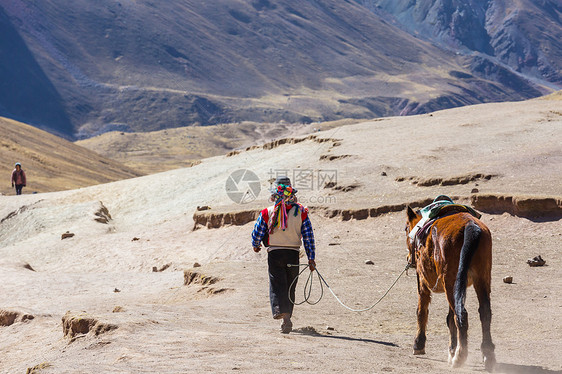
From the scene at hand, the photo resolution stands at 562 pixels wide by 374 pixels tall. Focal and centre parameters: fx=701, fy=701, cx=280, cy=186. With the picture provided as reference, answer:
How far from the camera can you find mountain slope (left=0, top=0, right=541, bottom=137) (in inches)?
5399

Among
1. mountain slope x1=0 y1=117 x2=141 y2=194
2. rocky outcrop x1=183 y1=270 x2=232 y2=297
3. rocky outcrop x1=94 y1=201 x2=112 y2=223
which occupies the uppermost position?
mountain slope x1=0 y1=117 x2=141 y2=194

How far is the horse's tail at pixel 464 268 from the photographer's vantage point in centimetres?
596

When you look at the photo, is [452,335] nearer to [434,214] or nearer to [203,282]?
[434,214]

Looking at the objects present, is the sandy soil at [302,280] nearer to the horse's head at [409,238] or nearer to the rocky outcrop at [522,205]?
the rocky outcrop at [522,205]

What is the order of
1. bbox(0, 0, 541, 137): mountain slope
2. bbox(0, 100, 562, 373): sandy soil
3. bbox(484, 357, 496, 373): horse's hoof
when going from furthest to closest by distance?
bbox(0, 0, 541, 137): mountain slope, bbox(0, 100, 562, 373): sandy soil, bbox(484, 357, 496, 373): horse's hoof

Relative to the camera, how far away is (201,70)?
158750 mm

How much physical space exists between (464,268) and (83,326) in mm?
3822

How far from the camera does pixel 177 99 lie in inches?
5399

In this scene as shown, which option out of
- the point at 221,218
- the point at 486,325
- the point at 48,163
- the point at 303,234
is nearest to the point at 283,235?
the point at 303,234

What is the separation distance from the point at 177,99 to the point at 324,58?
193 feet

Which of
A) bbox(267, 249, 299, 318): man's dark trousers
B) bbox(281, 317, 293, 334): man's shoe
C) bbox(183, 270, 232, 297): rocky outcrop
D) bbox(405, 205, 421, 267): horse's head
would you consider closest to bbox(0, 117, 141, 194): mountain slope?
bbox(183, 270, 232, 297): rocky outcrop

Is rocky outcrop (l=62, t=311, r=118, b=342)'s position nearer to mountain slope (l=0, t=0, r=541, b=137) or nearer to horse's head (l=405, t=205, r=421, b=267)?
horse's head (l=405, t=205, r=421, b=267)

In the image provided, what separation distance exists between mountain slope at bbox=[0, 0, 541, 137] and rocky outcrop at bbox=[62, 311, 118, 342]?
414 ft

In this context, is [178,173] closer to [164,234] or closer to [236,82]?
[164,234]
